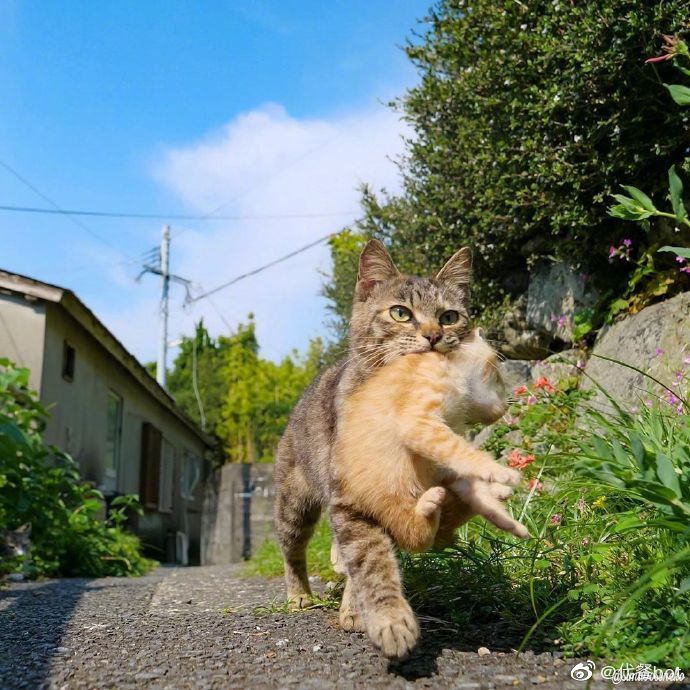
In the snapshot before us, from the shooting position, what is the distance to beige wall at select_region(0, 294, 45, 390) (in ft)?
28.6

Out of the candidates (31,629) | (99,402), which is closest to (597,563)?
(31,629)

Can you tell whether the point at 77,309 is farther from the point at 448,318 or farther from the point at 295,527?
the point at 448,318

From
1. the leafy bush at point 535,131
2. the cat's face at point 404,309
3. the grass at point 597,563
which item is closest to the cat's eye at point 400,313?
the cat's face at point 404,309

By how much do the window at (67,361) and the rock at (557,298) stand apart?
6.00m

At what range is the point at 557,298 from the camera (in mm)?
6812

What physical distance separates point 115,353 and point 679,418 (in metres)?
9.34

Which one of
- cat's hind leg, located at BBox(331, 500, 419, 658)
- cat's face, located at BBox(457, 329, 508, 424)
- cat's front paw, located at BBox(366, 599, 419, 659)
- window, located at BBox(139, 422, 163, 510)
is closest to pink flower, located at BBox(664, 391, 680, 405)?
cat's face, located at BBox(457, 329, 508, 424)

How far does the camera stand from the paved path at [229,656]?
2115mm

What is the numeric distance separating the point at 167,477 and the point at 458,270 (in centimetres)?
1395

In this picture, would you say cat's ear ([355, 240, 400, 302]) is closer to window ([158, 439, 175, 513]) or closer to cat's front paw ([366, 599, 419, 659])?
cat's front paw ([366, 599, 419, 659])

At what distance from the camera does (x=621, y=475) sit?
6.39ft

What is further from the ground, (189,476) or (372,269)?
(372,269)

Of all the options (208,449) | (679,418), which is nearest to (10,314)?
(679,418)

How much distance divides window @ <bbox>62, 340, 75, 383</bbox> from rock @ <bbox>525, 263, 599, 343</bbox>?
6004mm
